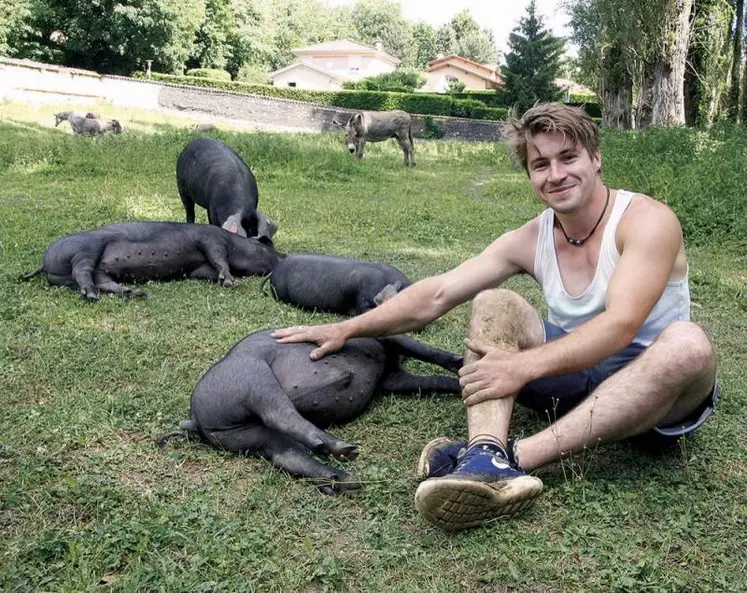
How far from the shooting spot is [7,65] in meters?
24.1

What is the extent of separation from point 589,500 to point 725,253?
5.24 m

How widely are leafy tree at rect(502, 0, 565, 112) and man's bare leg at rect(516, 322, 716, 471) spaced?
34922 mm

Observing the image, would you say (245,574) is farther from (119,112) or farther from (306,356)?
(119,112)

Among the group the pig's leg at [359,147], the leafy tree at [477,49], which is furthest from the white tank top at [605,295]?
the leafy tree at [477,49]

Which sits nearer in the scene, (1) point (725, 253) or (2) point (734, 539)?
(2) point (734, 539)

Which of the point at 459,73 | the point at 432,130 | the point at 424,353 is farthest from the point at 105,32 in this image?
the point at 459,73

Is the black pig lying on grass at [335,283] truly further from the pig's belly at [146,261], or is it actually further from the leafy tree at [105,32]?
the leafy tree at [105,32]

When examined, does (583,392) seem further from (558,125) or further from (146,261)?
(146,261)

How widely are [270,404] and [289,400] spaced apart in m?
0.07

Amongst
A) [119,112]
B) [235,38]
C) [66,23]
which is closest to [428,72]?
[235,38]

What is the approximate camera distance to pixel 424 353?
3.73 m

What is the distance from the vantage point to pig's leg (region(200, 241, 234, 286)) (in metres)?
5.77

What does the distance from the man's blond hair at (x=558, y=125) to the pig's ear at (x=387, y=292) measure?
1.74 m

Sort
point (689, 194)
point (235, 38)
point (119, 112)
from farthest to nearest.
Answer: point (235, 38) < point (119, 112) < point (689, 194)
